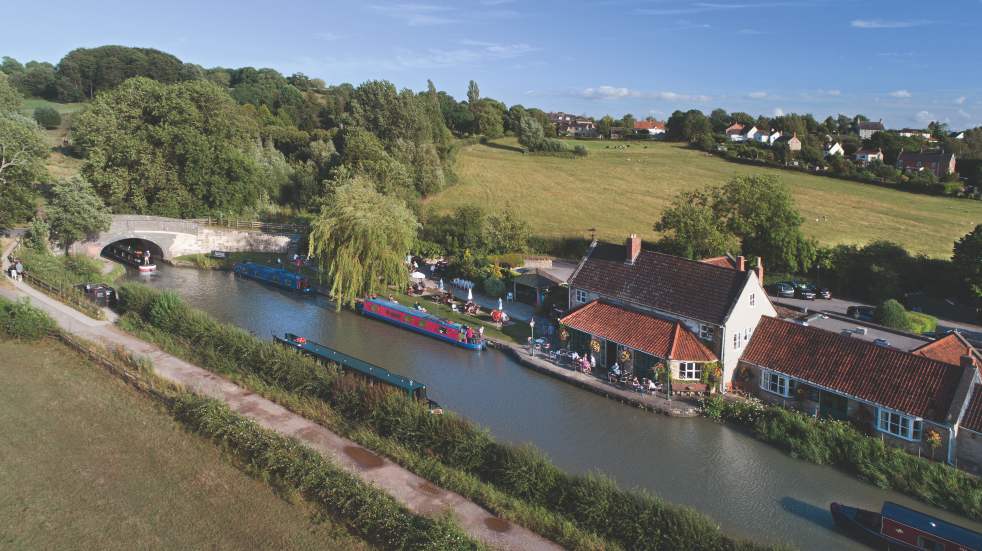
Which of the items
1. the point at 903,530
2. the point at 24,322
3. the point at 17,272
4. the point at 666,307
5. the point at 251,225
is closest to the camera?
the point at 903,530

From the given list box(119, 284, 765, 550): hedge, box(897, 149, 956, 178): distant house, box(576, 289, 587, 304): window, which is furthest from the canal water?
box(897, 149, 956, 178): distant house

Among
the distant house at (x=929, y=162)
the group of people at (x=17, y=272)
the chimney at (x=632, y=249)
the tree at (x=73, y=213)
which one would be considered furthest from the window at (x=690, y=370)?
the distant house at (x=929, y=162)

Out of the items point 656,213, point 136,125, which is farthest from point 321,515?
point 656,213

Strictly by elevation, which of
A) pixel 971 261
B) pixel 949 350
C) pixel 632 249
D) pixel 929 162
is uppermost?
pixel 929 162

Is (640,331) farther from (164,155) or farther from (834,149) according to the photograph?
(834,149)

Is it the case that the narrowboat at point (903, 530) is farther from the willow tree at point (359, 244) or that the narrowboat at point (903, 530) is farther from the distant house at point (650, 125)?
the distant house at point (650, 125)

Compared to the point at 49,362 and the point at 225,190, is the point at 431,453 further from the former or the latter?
the point at 225,190

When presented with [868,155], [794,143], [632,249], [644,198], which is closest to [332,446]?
[632,249]
